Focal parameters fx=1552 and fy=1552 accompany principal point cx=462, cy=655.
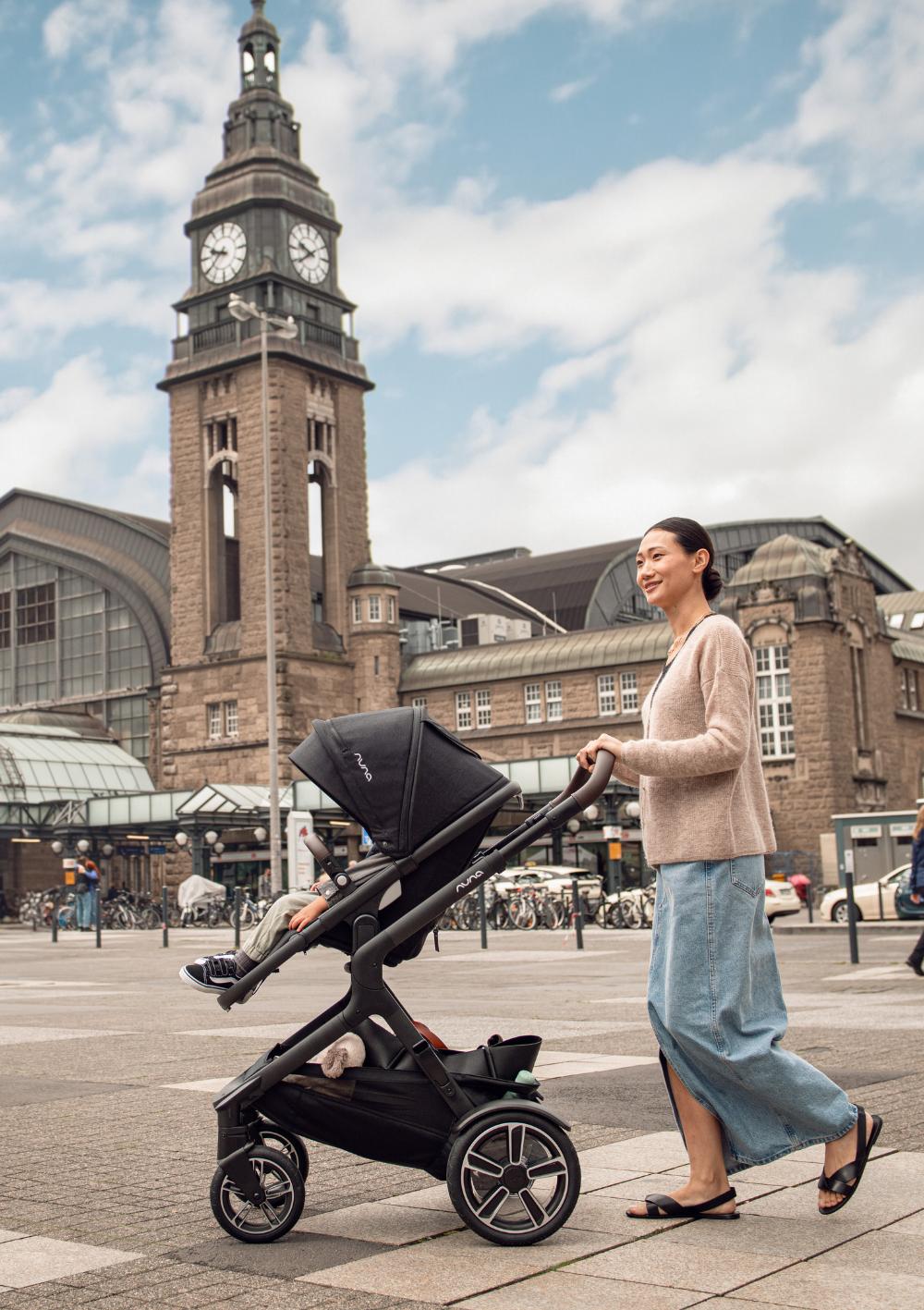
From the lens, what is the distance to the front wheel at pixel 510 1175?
14.7 feet

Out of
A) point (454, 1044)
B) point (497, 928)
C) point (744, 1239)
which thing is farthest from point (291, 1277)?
point (497, 928)

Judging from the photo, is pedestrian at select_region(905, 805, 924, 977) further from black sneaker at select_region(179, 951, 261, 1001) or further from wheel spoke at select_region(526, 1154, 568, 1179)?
black sneaker at select_region(179, 951, 261, 1001)

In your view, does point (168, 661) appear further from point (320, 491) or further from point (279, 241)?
point (279, 241)

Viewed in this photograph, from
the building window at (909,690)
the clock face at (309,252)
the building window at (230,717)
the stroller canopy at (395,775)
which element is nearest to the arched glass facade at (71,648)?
the building window at (230,717)

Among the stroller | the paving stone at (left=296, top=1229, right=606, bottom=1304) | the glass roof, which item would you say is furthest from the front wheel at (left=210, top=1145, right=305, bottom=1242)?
the glass roof

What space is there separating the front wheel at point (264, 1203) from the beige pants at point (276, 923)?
1.91 ft

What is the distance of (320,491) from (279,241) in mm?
10160

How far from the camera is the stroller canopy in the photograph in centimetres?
473

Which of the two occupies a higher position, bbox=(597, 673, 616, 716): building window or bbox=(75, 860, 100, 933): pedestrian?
bbox=(597, 673, 616, 716): building window

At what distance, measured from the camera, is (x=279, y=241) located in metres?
62.6

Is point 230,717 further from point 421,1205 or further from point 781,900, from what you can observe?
point 421,1205

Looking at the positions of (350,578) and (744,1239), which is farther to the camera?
(350,578)

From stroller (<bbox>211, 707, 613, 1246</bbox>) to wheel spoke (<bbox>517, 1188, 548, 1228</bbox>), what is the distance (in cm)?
2

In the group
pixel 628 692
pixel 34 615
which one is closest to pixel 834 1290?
pixel 628 692
